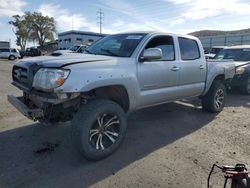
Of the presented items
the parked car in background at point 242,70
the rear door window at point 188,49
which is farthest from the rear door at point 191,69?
the parked car in background at point 242,70

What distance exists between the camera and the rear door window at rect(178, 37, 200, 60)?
549 centimetres

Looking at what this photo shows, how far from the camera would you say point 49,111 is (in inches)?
150

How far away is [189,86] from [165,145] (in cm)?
166

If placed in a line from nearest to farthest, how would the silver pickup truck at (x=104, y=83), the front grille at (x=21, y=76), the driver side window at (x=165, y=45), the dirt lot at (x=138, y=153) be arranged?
1. the dirt lot at (x=138, y=153)
2. the silver pickup truck at (x=104, y=83)
3. the front grille at (x=21, y=76)
4. the driver side window at (x=165, y=45)

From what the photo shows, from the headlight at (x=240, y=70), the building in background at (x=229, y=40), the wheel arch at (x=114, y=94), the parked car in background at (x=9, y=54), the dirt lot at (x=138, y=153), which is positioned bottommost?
the dirt lot at (x=138, y=153)

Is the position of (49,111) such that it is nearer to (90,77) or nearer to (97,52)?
(90,77)

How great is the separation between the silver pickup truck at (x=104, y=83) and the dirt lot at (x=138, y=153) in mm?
383

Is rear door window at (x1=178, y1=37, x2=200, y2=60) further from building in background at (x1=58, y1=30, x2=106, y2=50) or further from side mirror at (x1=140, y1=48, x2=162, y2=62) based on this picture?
building in background at (x1=58, y1=30, x2=106, y2=50)

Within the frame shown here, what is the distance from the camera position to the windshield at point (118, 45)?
456 centimetres

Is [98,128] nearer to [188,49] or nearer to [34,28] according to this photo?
[188,49]

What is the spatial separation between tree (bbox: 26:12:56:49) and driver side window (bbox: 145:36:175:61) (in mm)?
74670

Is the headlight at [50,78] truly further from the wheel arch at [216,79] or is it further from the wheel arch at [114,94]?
the wheel arch at [216,79]

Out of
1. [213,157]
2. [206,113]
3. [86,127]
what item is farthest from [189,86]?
[86,127]

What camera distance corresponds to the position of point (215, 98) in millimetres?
6512
